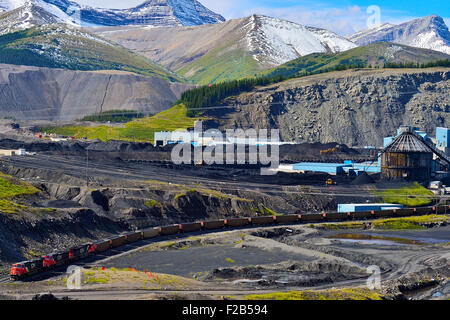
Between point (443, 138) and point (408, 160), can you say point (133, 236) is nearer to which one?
point (408, 160)

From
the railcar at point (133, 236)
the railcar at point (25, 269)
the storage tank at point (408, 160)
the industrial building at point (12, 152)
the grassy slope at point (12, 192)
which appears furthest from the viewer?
the industrial building at point (12, 152)

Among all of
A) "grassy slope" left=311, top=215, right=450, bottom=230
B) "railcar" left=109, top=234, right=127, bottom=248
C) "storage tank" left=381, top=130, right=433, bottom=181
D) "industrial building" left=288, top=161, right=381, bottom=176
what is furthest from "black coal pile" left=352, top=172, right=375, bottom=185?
"railcar" left=109, top=234, right=127, bottom=248

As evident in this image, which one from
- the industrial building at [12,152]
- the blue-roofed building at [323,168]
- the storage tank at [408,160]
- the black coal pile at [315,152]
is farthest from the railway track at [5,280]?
the black coal pile at [315,152]

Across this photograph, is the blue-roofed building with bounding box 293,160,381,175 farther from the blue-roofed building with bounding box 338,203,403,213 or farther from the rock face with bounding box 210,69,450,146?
the rock face with bounding box 210,69,450,146

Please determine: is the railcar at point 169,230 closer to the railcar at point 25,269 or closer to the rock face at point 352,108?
the railcar at point 25,269

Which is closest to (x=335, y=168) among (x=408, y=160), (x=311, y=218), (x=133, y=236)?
(x=408, y=160)
